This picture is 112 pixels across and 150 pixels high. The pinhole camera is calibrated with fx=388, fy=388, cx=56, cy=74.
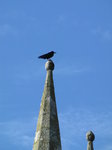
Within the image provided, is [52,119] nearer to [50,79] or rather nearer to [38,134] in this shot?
[38,134]

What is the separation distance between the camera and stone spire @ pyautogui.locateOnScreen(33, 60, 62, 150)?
11734mm

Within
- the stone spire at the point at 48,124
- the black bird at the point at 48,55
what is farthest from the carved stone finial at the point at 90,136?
the black bird at the point at 48,55

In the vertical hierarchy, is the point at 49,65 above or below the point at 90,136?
above

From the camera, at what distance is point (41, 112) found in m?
12.5

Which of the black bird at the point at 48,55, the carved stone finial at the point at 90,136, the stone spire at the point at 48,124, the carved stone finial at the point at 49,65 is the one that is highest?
the black bird at the point at 48,55

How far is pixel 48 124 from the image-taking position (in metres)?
12.1

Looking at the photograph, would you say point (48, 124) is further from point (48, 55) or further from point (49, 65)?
point (48, 55)

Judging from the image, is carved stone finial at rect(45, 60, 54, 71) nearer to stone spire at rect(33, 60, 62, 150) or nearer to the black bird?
stone spire at rect(33, 60, 62, 150)

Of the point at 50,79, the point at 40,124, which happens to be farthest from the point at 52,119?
the point at 50,79

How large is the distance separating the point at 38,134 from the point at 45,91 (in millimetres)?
1598

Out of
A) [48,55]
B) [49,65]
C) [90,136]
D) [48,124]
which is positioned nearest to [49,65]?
[49,65]

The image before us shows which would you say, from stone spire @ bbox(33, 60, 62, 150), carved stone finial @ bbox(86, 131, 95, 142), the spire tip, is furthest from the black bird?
carved stone finial @ bbox(86, 131, 95, 142)

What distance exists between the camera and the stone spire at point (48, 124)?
462 inches

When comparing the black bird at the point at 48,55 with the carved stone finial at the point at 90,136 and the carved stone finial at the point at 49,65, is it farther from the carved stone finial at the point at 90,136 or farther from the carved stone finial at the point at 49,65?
the carved stone finial at the point at 90,136
